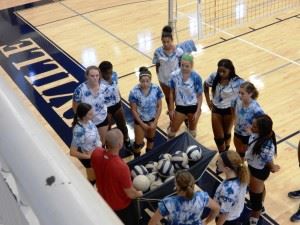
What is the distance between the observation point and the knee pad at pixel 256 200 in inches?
182

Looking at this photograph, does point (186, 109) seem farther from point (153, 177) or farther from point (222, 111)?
point (153, 177)

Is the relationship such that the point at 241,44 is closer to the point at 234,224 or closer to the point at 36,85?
the point at 36,85

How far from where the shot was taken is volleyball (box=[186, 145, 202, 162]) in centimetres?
506

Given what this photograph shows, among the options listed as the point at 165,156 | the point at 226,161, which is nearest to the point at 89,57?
the point at 165,156

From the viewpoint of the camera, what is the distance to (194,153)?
5.07 meters

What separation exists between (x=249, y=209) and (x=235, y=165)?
5.01 feet

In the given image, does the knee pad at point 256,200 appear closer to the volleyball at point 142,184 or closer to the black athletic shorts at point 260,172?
the black athletic shorts at point 260,172

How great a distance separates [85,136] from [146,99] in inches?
43.4

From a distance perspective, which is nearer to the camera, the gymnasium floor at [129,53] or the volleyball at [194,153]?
the volleyball at [194,153]

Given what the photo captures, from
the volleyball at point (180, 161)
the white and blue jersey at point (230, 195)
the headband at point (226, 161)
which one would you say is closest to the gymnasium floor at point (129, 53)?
the volleyball at point (180, 161)

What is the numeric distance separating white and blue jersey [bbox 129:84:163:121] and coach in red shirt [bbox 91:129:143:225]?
4.91ft

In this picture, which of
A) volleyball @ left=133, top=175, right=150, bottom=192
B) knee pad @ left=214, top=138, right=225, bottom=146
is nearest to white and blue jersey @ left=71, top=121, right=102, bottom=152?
volleyball @ left=133, top=175, right=150, bottom=192

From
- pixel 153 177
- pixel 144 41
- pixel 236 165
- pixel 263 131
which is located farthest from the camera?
pixel 144 41

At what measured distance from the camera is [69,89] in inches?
318
